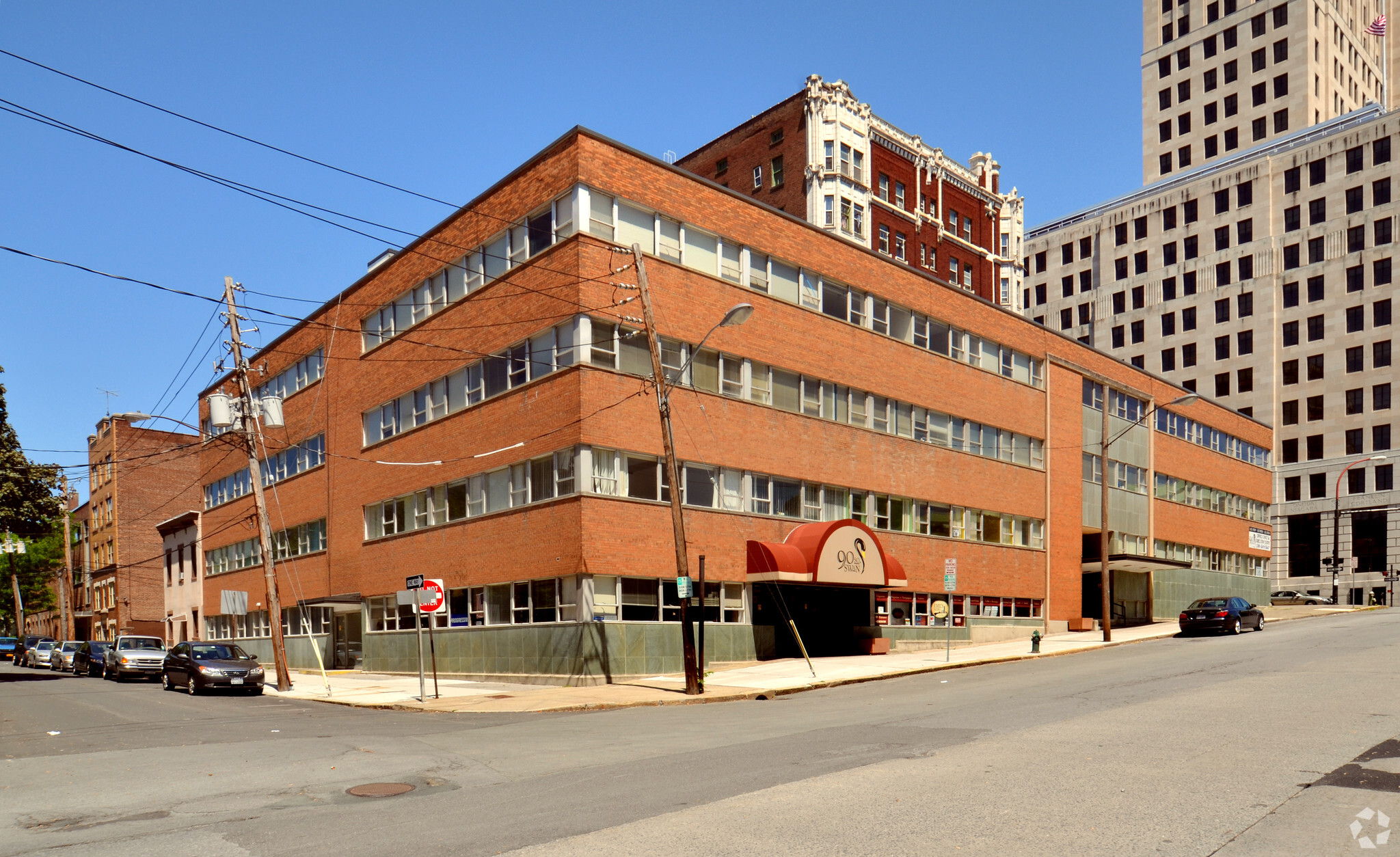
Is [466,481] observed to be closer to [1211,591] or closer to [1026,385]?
[1026,385]

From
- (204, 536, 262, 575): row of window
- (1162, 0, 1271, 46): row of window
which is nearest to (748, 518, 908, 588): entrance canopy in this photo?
(204, 536, 262, 575): row of window

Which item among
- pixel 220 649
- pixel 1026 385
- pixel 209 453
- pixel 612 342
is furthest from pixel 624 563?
pixel 209 453

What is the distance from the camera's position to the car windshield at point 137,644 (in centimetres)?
3950

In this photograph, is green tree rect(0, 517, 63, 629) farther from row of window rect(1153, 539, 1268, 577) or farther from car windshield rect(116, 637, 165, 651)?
row of window rect(1153, 539, 1268, 577)

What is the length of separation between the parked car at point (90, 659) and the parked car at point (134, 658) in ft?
7.90

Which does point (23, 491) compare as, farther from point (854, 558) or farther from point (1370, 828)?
point (1370, 828)

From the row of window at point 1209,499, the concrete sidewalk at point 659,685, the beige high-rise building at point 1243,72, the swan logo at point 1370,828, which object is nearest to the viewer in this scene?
the swan logo at point 1370,828

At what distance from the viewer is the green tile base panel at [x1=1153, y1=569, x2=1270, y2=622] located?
180ft

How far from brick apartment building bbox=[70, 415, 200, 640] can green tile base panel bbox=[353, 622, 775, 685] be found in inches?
1996

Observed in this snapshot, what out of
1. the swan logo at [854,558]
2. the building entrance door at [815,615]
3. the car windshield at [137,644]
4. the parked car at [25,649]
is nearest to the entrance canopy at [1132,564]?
the building entrance door at [815,615]

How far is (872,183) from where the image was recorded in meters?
64.4

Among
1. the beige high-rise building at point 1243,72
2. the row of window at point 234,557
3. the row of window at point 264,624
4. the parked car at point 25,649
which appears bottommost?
the parked car at point 25,649

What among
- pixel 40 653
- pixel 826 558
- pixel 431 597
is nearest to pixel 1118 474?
pixel 826 558

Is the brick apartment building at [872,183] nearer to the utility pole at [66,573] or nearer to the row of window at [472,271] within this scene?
the row of window at [472,271]
